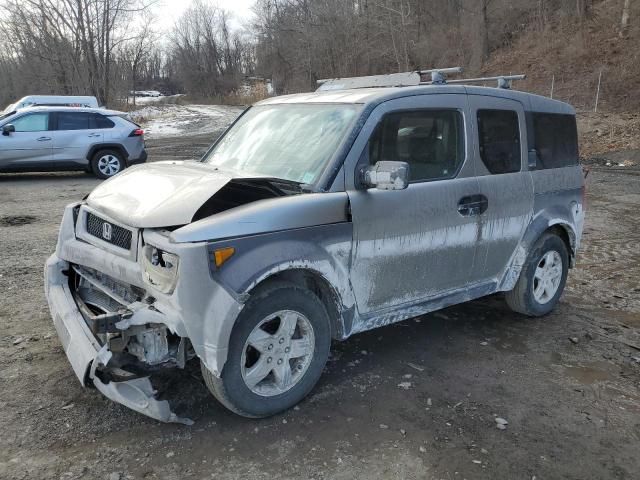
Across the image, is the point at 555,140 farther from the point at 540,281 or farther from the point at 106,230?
the point at 106,230

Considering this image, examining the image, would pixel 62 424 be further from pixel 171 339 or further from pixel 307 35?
pixel 307 35

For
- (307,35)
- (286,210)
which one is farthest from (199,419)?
(307,35)

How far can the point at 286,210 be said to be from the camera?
3.28m

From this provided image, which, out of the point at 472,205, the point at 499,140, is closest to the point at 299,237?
the point at 472,205

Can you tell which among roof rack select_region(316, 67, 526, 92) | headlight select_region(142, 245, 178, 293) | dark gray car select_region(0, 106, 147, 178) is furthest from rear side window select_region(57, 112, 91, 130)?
headlight select_region(142, 245, 178, 293)

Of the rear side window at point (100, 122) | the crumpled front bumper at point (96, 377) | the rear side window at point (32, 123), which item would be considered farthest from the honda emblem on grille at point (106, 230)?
the rear side window at point (100, 122)

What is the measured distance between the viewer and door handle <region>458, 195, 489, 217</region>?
4160mm

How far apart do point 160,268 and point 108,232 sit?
70cm

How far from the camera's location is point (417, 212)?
12.7 feet

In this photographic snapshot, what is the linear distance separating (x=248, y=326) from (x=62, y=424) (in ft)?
4.07

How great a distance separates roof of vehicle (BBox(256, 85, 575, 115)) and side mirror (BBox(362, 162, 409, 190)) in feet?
1.88

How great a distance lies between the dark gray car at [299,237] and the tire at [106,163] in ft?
33.0

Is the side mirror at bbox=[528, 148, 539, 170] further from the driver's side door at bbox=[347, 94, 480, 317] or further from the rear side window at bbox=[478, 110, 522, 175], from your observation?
the driver's side door at bbox=[347, 94, 480, 317]

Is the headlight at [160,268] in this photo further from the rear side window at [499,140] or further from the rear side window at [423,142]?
the rear side window at [499,140]
